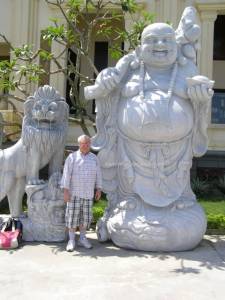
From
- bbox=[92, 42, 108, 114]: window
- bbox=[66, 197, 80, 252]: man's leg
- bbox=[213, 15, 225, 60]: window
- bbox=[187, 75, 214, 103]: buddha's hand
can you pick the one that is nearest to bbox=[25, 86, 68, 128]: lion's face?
bbox=[66, 197, 80, 252]: man's leg

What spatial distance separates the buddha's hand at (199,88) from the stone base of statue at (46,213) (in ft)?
5.96

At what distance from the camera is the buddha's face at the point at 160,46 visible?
15.5 ft

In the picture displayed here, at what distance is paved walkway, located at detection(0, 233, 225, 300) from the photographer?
3.46 m

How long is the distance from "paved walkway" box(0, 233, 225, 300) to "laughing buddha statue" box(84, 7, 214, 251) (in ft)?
0.85

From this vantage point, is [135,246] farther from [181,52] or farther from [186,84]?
[181,52]

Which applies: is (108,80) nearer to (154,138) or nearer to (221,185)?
(154,138)

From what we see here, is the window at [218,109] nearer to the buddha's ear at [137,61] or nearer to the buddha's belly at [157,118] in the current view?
the buddha's ear at [137,61]

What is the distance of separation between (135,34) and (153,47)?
9.37 feet

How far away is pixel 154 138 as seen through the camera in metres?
4.65

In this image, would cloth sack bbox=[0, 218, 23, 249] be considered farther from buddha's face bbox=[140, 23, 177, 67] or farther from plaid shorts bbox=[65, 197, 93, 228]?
buddha's face bbox=[140, 23, 177, 67]

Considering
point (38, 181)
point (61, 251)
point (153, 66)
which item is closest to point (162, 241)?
point (61, 251)

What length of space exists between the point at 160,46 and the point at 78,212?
1997 millimetres

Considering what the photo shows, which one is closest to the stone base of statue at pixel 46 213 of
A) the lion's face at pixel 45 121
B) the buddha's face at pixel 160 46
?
the lion's face at pixel 45 121

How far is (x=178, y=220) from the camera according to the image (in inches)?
181
